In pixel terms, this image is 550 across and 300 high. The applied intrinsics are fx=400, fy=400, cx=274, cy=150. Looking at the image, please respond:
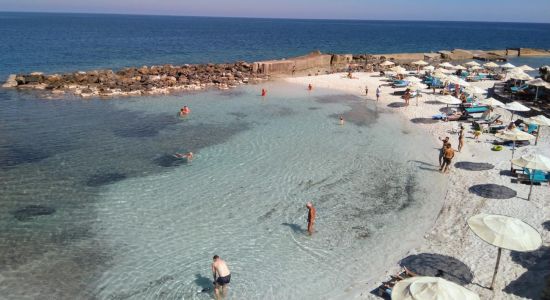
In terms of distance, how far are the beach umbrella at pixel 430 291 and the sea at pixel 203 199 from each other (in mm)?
3112

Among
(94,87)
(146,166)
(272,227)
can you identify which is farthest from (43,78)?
(272,227)

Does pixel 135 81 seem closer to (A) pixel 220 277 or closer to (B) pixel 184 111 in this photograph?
(B) pixel 184 111

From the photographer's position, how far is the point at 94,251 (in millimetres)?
12594

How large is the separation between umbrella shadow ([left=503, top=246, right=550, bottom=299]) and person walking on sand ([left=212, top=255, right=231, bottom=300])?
7.17m

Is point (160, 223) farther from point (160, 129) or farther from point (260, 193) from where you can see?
point (160, 129)

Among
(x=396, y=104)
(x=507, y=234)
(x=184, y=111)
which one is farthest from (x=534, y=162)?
(x=184, y=111)

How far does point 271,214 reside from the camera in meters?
14.9

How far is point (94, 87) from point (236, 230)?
89.7ft

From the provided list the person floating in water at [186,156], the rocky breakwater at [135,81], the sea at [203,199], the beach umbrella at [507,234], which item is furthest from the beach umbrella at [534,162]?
the rocky breakwater at [135,81]

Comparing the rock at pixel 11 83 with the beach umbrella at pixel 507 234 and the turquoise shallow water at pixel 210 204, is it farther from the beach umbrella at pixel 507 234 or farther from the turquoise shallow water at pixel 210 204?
the beach umbrella at pixel 507 234

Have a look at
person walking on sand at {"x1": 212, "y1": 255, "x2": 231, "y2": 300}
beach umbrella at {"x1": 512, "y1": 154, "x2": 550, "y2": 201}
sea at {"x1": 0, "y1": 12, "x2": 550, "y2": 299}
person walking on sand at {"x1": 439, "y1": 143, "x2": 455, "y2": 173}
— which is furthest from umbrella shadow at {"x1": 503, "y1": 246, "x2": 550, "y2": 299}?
person walking on sand at {"x1": 212, "y1": 255, "x2": 231, "y2": 300}

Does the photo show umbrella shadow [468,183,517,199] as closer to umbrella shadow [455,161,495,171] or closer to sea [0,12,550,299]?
sea [0,12,550,299]

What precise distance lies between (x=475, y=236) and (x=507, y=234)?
12.5ft

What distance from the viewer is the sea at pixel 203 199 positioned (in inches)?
452
